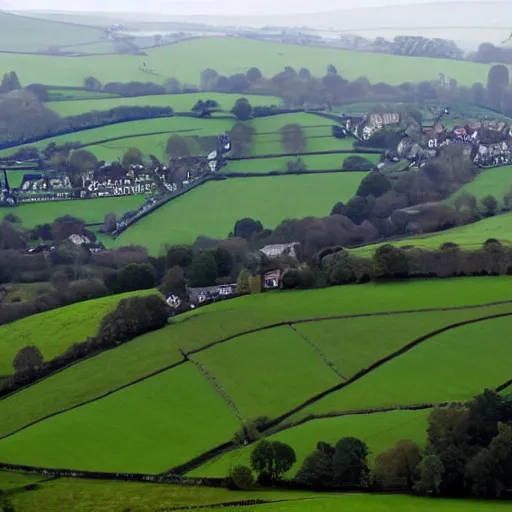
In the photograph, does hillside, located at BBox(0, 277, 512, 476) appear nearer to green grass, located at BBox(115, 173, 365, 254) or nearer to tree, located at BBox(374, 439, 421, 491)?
tree, located at BBox(374, 439, 421, 491)

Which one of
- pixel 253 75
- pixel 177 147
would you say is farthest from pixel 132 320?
pixel 253 75

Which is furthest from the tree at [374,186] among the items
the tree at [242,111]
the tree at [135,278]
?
the tree at [242,111]

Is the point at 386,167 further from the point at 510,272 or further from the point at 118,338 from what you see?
the point at 118,338

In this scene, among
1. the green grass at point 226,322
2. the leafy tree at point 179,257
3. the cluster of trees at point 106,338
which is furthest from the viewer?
the leafy tree at point 179,257

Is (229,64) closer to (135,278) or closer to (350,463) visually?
(135,278)

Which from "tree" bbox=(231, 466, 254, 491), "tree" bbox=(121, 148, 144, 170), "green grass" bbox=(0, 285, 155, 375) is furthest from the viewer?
"tree" bbox=(121, 148, 144, 170)

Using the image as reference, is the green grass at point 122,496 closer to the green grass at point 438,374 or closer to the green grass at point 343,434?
the green grass at point 343,434

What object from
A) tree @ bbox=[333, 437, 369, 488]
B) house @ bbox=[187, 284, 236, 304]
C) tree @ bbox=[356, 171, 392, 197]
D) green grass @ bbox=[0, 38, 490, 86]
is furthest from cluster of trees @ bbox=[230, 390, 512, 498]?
green grass @ bbox=[0, 38, 490, 86]
